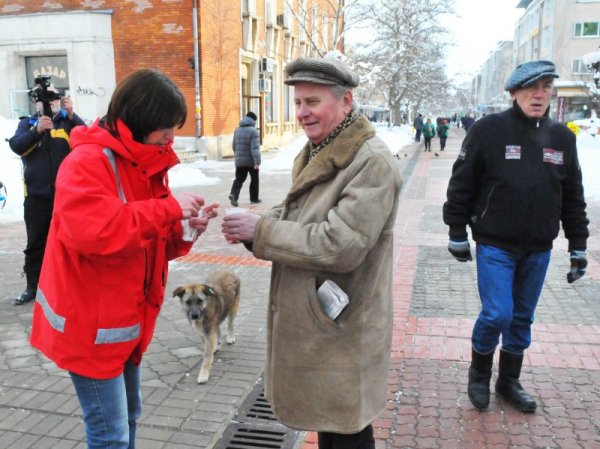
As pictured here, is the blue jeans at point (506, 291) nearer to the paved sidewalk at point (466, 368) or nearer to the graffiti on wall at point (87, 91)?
the paved sidewalk at point (466, 368)

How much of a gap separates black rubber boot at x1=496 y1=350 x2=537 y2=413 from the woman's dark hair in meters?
2.88

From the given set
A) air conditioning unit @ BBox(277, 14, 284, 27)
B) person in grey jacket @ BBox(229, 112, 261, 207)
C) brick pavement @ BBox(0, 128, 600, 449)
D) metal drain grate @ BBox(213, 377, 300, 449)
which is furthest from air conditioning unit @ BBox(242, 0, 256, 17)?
metal drain grate @ BBox(213, 377, 300, 449)

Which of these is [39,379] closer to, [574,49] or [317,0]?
→ [317,0]

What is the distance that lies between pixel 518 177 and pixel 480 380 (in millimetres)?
1394

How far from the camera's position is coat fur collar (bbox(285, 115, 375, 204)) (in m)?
2.10

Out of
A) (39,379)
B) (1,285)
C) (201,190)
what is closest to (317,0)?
(201,190)

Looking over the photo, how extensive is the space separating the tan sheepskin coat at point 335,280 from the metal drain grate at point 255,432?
4.06 ft

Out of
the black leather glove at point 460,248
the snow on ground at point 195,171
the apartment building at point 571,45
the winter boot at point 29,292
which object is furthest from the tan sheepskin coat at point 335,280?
the apartment building at point 571,45

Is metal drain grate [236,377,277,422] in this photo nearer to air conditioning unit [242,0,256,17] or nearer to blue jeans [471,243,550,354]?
blue jeans [471,243,550,354]

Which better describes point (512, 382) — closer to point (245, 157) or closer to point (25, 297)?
point (25, 297)

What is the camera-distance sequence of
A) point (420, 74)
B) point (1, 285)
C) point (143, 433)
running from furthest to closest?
point (420, 74) → point (1, 285) → point (143, 433)

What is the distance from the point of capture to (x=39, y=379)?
4258mm

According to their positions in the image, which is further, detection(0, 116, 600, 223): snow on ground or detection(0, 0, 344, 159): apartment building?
detection(0, 0, 344, 159): apartment building

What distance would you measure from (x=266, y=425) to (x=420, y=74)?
49.4 meters
